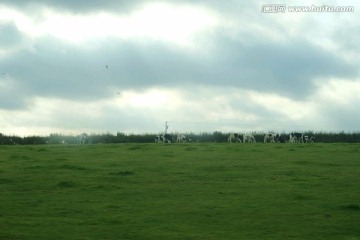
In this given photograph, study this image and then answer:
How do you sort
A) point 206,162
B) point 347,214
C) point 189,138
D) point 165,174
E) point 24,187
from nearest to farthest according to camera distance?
point 347,214, point 24,187, point 165,174, point 206,162, point 189,138

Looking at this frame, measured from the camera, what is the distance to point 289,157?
Answer: 32.4 m

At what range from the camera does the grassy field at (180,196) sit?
51.8 feet

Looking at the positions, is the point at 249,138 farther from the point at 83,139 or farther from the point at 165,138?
the point at 83,139

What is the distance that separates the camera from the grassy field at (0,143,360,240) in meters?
15.8

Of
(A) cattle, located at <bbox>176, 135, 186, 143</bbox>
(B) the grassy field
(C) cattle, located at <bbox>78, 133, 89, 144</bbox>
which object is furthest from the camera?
(A) cattle, located at <bbox>176, 135, 186, 143</bbox>

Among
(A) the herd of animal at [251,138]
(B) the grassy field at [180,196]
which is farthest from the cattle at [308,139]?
(B) the grassy field at [180,196]

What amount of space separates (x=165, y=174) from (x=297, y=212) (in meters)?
8.53

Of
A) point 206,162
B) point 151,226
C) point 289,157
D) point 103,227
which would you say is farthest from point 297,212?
point 289,157

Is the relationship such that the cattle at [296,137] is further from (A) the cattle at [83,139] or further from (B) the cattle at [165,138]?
(A) the cattle at [83,139]

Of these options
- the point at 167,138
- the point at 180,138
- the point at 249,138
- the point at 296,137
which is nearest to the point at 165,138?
the point at 167,138

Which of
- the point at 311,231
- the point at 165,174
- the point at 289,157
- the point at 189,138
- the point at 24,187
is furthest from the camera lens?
the point at 189,138

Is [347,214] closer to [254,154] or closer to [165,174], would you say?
[165,174]

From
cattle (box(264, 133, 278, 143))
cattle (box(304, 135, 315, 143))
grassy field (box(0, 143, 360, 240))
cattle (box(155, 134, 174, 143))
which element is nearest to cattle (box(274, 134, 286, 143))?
cattle (box(264, 133, 278, 143))

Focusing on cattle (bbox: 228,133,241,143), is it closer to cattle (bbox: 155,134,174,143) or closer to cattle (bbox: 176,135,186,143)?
cattle (bbox: 176,135,186,143)
